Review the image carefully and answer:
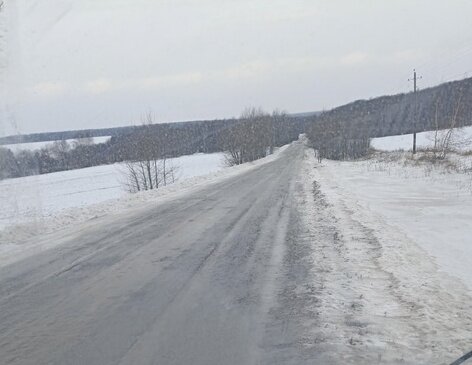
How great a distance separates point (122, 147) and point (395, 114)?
2719 inches

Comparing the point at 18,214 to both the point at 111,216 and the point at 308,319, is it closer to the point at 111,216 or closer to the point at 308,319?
the point at 111,216

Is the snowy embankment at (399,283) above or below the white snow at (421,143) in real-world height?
above

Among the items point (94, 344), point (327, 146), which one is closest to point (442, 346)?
point (94, 344)

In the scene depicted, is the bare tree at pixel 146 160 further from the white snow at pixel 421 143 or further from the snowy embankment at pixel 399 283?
the snowy embankment at pixel 399 283

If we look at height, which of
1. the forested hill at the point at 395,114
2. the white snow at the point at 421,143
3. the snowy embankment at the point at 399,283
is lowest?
the white snow at the point at 421,143

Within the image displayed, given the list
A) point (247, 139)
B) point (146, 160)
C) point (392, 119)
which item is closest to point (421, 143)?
point (247, 139)

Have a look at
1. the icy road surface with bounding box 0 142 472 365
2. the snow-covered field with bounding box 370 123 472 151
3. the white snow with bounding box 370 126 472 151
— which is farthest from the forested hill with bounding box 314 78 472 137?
the icy road surface with bounding box 0 142 472 365

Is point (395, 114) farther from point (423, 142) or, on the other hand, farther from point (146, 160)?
point (146, 160)

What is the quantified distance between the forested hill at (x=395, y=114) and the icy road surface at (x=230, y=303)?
110 feet

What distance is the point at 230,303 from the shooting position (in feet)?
19.4

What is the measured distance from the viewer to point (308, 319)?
522 cm

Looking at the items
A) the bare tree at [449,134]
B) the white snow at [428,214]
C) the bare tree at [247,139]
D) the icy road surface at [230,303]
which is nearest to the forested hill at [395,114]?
the bare tree at [449,134]

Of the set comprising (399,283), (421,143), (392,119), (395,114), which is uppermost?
(395,114)

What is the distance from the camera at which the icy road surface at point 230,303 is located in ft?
14.7
